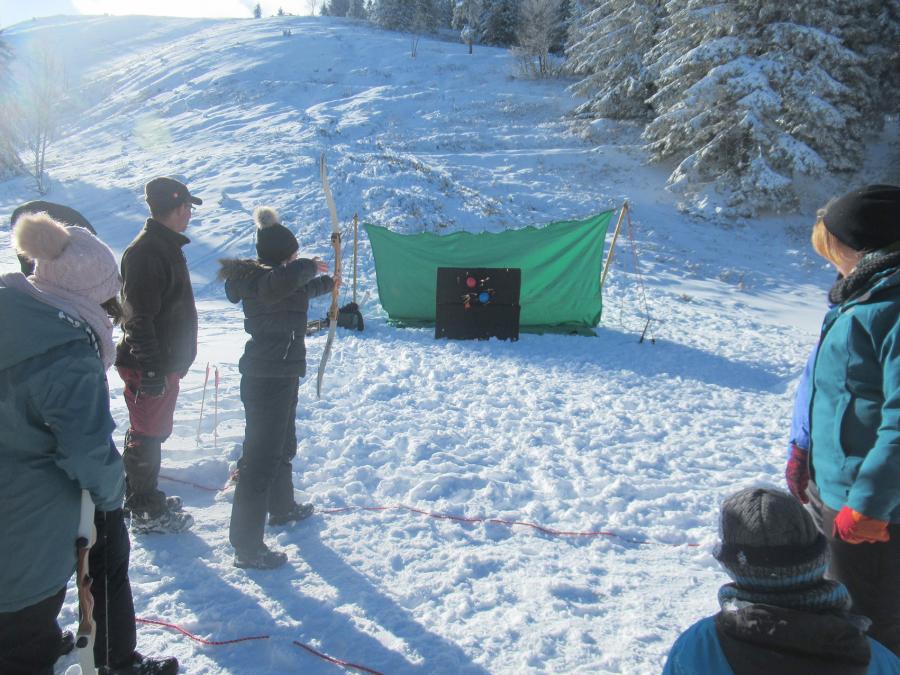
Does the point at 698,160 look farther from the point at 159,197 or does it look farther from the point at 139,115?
the point at 139,115

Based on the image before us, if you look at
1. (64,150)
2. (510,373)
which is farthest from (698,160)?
(64,150)

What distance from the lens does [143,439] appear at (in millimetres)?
3258

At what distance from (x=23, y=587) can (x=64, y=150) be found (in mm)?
32365

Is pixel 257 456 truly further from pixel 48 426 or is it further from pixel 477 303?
pixel 477 303

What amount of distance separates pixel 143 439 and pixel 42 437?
5.31 feet

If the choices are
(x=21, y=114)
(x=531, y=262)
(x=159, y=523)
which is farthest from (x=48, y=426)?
(x=21, y=114)

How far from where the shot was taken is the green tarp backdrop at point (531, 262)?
8.80 m

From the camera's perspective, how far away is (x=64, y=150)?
27.6 metres

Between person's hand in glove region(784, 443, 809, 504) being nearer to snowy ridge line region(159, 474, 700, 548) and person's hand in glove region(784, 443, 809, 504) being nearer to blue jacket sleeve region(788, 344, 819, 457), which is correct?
blue jacket sleeve region(788, 344, 819, 457)

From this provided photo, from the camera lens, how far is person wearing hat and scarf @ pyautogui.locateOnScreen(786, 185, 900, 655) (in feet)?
5.82

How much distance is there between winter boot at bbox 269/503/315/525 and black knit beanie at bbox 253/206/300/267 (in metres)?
1.52

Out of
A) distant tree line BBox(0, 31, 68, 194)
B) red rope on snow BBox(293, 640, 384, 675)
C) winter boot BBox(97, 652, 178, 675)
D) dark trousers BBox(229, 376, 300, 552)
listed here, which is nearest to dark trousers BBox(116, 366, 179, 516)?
dark trousers BBox(229, 376, 300, 552)

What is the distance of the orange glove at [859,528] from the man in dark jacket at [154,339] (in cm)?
308

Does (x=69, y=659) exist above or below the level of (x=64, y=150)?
below
